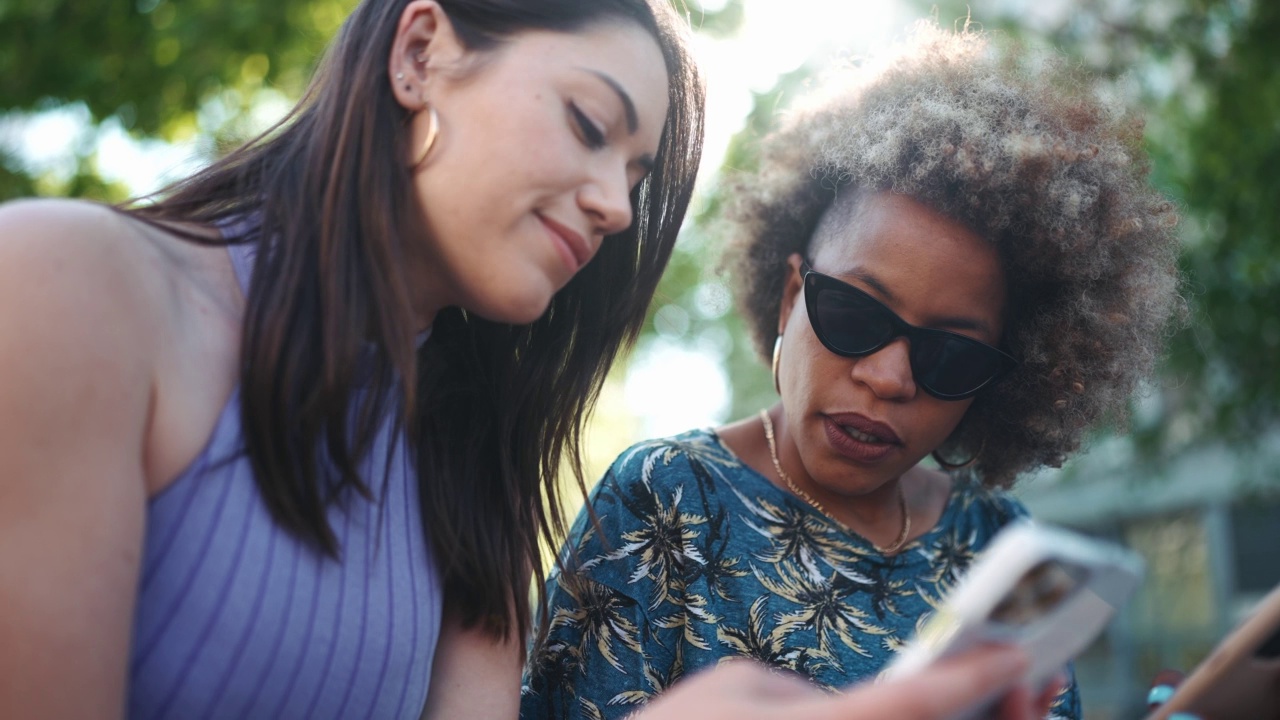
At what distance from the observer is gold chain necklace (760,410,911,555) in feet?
8.45

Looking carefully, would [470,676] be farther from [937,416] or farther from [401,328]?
[937,416]

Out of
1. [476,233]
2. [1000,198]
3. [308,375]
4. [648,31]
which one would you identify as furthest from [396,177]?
[1000,198]

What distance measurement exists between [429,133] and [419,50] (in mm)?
174

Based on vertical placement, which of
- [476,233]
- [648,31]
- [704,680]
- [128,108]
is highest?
[128,108]

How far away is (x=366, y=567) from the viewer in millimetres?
1732

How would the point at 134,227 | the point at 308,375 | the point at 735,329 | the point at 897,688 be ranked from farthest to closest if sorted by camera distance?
A: the point at 735,329 < the point at 308,375 < the point at 134,227 < the point at 897,688

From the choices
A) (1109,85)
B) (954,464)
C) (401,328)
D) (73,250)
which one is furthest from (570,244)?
(1109,85)

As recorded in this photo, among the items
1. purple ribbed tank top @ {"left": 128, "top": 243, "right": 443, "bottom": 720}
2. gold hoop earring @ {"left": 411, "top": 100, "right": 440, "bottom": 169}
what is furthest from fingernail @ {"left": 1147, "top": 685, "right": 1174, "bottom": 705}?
gold hoop earring @ {"left": 411, "top": 100, "right": 440, "bottom": 169}

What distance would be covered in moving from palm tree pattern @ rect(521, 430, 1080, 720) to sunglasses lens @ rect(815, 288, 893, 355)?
42 cm

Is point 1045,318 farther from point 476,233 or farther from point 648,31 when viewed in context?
point 476,233

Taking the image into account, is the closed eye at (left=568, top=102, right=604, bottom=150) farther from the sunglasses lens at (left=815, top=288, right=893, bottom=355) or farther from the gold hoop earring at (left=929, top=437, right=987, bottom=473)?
the gold hoop earring at (left=929, top=437, right=987, bottom=473)

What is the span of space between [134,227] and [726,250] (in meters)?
1.92

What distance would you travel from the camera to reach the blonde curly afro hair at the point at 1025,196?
247cm

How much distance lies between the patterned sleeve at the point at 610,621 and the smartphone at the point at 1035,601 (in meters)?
1.19
